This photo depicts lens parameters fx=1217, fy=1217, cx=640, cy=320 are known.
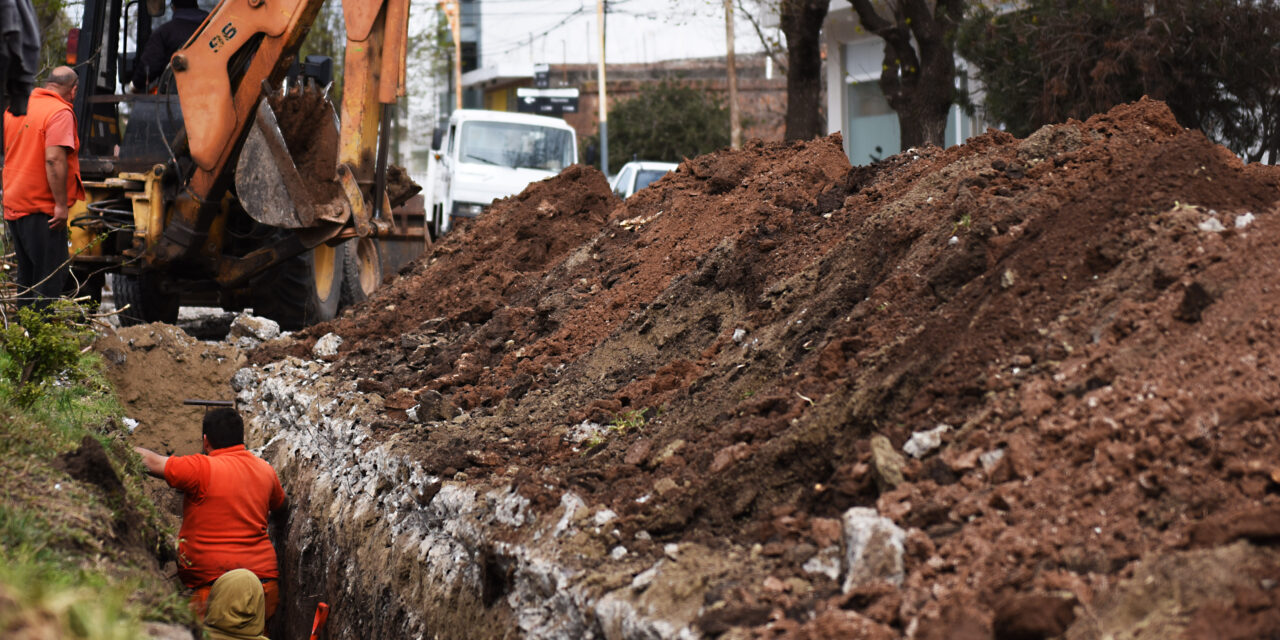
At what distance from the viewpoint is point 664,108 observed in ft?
112

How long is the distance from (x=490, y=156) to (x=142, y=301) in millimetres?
9053

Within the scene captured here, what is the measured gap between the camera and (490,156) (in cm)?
1930

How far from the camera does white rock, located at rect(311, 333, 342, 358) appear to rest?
873cm

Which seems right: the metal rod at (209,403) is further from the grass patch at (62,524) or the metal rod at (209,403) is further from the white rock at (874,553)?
the white rock at (874,553)

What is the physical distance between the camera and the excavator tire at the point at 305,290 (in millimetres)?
11078

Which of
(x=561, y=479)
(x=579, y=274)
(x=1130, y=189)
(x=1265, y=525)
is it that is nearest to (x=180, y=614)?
(x=561, y=479)

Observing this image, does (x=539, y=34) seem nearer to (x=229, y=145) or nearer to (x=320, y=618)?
(x=229, y=145)

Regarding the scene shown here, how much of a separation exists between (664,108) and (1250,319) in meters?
31.3

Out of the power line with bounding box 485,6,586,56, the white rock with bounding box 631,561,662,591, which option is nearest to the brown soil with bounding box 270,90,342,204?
the white rock with bounding box 631,561,662,591

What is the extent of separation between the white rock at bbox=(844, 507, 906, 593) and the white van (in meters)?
16.0

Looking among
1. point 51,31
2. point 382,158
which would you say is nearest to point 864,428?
point 382,158

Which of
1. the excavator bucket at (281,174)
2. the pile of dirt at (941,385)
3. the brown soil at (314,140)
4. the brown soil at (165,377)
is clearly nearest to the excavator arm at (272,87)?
the excavator bucket at (281,174)

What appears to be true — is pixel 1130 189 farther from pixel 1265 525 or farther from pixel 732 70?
pixel 732 70

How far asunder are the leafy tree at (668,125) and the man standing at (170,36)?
24.5m
